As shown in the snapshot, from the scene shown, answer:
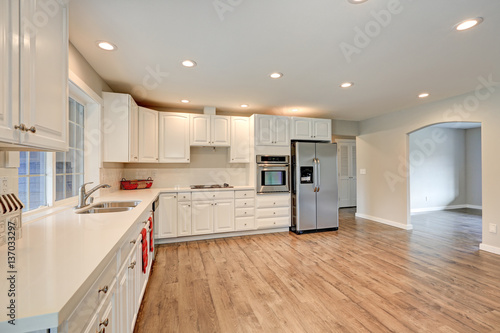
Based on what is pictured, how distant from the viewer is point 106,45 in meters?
2.15

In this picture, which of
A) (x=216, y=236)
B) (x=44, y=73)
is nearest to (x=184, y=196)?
(x=216, y=236)

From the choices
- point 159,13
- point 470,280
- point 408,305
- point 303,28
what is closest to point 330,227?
point 470,280

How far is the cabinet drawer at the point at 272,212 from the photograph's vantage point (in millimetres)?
4270

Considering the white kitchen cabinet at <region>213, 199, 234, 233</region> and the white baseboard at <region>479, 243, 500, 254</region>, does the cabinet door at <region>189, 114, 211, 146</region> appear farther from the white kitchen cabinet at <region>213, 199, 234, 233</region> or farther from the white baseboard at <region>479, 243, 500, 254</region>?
the white baseboard at <region>479, 243, 500, 254</region>

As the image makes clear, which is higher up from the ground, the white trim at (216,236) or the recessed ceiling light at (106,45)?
the recessed ceiling light at (106,45)

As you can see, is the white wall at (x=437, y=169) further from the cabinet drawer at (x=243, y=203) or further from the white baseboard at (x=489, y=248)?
the cabinet drawer at (x=243, y=203)

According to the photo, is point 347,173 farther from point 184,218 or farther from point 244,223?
point 184,218

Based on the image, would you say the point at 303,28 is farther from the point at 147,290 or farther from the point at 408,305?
the point at 147,290

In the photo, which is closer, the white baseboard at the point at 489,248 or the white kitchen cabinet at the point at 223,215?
the white baseboard at the point at 489,248

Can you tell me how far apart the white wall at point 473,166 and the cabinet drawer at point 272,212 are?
6233mm

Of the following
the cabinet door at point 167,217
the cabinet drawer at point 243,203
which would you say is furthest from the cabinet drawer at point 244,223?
the cabinet door at point 167,217

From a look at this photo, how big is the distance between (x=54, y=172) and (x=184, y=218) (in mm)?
2075

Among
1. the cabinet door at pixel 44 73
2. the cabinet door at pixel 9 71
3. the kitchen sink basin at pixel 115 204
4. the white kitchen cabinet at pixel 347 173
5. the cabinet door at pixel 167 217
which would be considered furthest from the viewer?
the white kitchen cabinet at pixel 347 173

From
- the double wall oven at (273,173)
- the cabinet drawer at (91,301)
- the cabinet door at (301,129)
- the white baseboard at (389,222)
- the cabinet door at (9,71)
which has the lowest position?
the white baseboard at (389,222)
